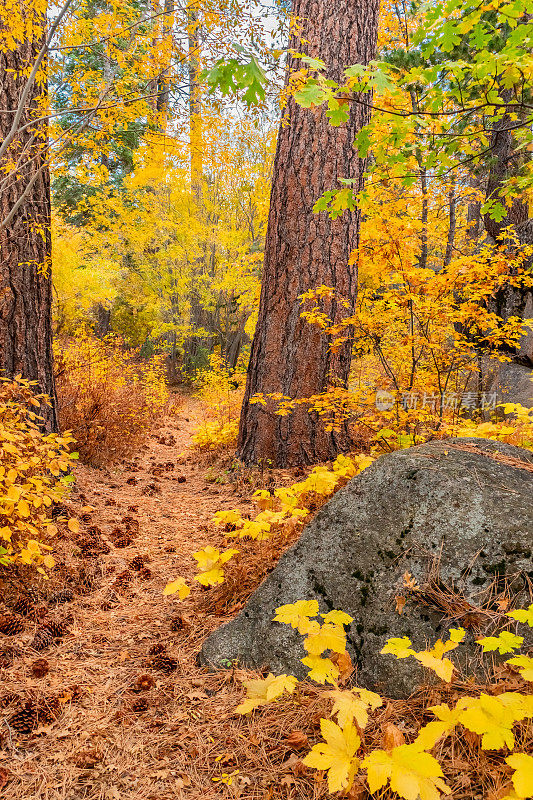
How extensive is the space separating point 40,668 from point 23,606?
0.54m

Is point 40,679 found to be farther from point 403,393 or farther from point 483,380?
point 483,380

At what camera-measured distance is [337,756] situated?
1.15m

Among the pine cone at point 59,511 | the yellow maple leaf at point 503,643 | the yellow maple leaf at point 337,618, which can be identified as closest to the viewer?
the yellow maple leaf at point 503,643

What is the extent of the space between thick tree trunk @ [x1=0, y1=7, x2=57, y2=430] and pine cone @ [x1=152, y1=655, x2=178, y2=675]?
Answer: 102 inches

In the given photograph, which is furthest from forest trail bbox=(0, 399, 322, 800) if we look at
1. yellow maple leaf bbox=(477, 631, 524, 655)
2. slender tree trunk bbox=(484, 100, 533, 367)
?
slender tree trunk bbox=(484, 100, 533, 367)

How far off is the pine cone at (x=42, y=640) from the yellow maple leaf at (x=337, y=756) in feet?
4.98

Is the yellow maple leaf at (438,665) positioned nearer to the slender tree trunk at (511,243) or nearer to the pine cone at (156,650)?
the pine cone at (156,650)

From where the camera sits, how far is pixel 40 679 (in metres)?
1.90


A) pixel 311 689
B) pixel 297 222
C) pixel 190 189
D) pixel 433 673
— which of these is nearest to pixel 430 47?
pixel 297 222

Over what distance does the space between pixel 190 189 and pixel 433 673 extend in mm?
14486

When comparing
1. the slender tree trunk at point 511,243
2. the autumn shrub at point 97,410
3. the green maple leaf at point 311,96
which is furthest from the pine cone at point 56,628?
the slender tree trunk at point 511,243

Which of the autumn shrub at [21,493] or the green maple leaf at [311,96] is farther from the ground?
the green maple leaf at [311,96]

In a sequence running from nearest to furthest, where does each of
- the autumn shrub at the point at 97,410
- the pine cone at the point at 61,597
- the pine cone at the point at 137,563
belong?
the pine cone at the point at 61,597 < the pine cone at the point at 137,563 < the autumn shrub at the point at 97,410

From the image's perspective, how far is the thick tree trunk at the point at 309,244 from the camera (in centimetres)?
418
